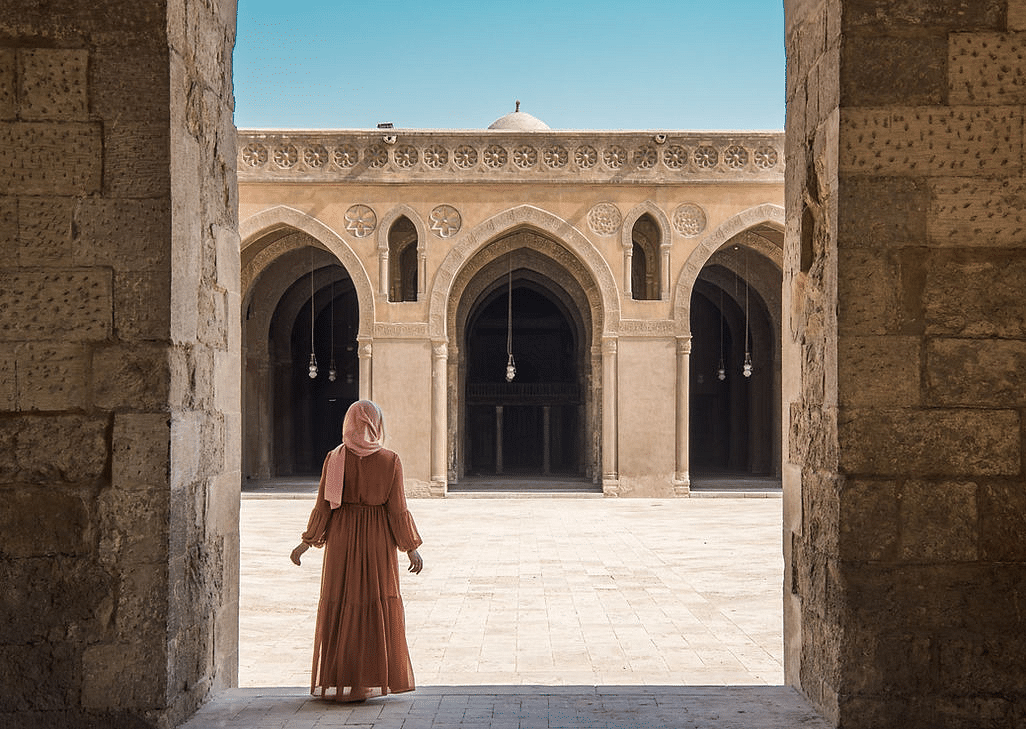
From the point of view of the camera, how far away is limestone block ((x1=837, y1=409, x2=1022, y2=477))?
3.70 m

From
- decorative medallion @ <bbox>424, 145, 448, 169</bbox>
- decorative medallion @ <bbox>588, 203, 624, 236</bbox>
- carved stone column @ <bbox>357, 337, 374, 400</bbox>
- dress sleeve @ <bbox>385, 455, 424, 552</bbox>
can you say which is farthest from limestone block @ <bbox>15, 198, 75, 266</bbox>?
decorative medallion @ <bbox>588, 203, 624, 236</bbox>

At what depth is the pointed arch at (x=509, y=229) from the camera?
16.8m

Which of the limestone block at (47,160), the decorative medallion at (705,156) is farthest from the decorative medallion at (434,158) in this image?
the limestone block at (47,160)

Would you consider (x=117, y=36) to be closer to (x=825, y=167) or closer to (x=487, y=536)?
(x=825, y=167)

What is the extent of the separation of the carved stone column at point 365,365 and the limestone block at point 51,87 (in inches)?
513

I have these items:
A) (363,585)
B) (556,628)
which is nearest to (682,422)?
(556,628)

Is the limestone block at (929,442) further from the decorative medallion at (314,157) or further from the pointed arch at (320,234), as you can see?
the decorative medallion at (314,157)

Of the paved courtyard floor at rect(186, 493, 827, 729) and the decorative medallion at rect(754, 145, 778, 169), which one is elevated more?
the decorative medallion at rect(754, 145, 778, 169)

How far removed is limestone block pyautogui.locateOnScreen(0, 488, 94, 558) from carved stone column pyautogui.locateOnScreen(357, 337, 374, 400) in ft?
42.6

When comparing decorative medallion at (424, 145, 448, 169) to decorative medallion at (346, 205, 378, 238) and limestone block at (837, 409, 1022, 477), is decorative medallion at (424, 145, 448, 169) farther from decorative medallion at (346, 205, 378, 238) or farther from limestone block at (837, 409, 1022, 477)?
limestone block at (837, 409, 1022, 477)

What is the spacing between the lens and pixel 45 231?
367 centimetres

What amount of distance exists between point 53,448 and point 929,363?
3282 millimetres

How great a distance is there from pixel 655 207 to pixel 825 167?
13152 mm

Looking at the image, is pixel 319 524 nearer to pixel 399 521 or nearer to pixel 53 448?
pixel 399 521
